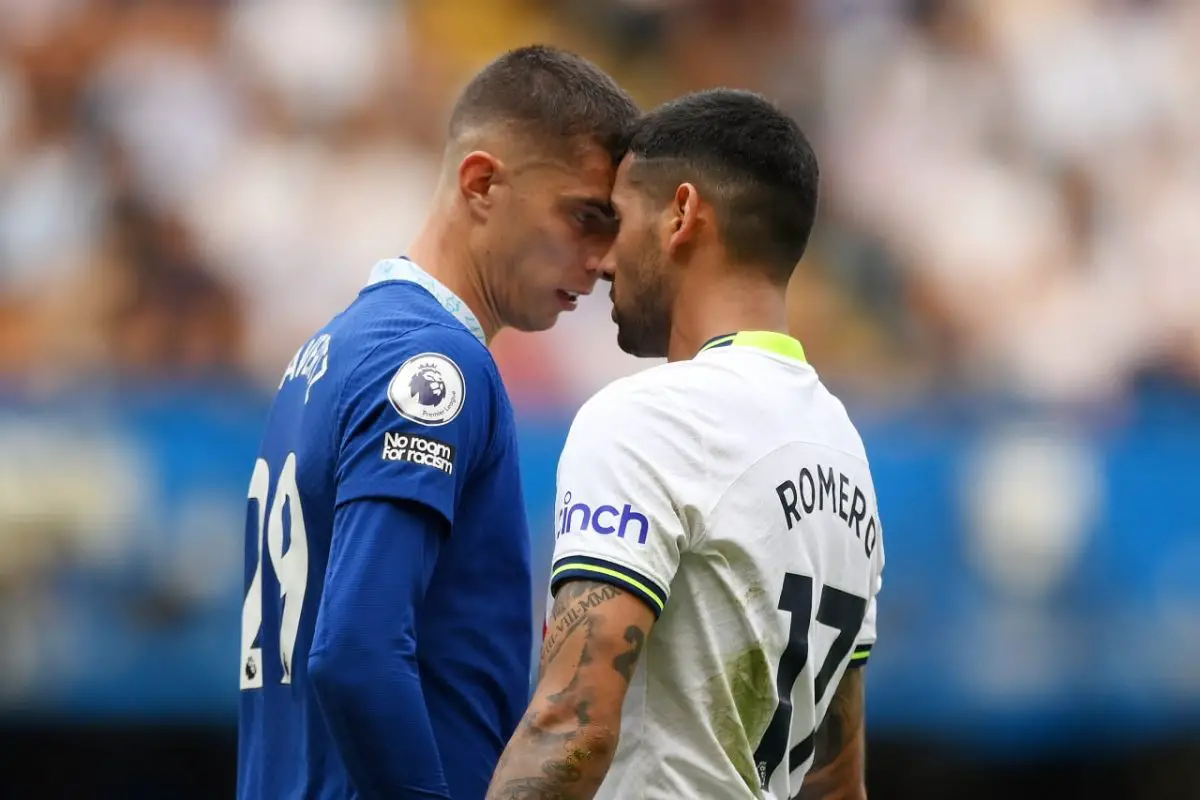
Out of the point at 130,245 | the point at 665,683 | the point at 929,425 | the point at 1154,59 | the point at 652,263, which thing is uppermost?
the point at 1154,59

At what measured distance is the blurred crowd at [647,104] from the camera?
6926mm

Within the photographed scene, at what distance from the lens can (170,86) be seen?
7410 millimetres

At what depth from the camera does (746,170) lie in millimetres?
2891

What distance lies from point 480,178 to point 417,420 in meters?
0.68

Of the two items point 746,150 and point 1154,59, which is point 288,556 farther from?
point 1154,59

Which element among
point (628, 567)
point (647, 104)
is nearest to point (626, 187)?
point (628, 567)

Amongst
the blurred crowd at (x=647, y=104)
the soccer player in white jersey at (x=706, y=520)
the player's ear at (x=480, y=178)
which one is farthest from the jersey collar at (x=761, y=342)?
the blurred crowd at (x=647, y=104)

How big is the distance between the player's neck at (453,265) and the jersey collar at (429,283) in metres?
0.04

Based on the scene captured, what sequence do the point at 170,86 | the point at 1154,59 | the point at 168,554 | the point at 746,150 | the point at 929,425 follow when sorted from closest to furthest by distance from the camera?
the point at 746,150 → the point at 168,554 → the point at 929,425 → the point at 170,86 → the point at 1154,59

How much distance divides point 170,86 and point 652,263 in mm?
5052

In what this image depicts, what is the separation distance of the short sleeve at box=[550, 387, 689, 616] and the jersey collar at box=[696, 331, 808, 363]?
259 millimetres

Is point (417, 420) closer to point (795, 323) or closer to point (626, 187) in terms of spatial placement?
point (626, 187)

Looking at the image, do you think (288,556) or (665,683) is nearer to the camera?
(665,683)

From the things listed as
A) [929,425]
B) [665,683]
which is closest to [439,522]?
[665,683]
